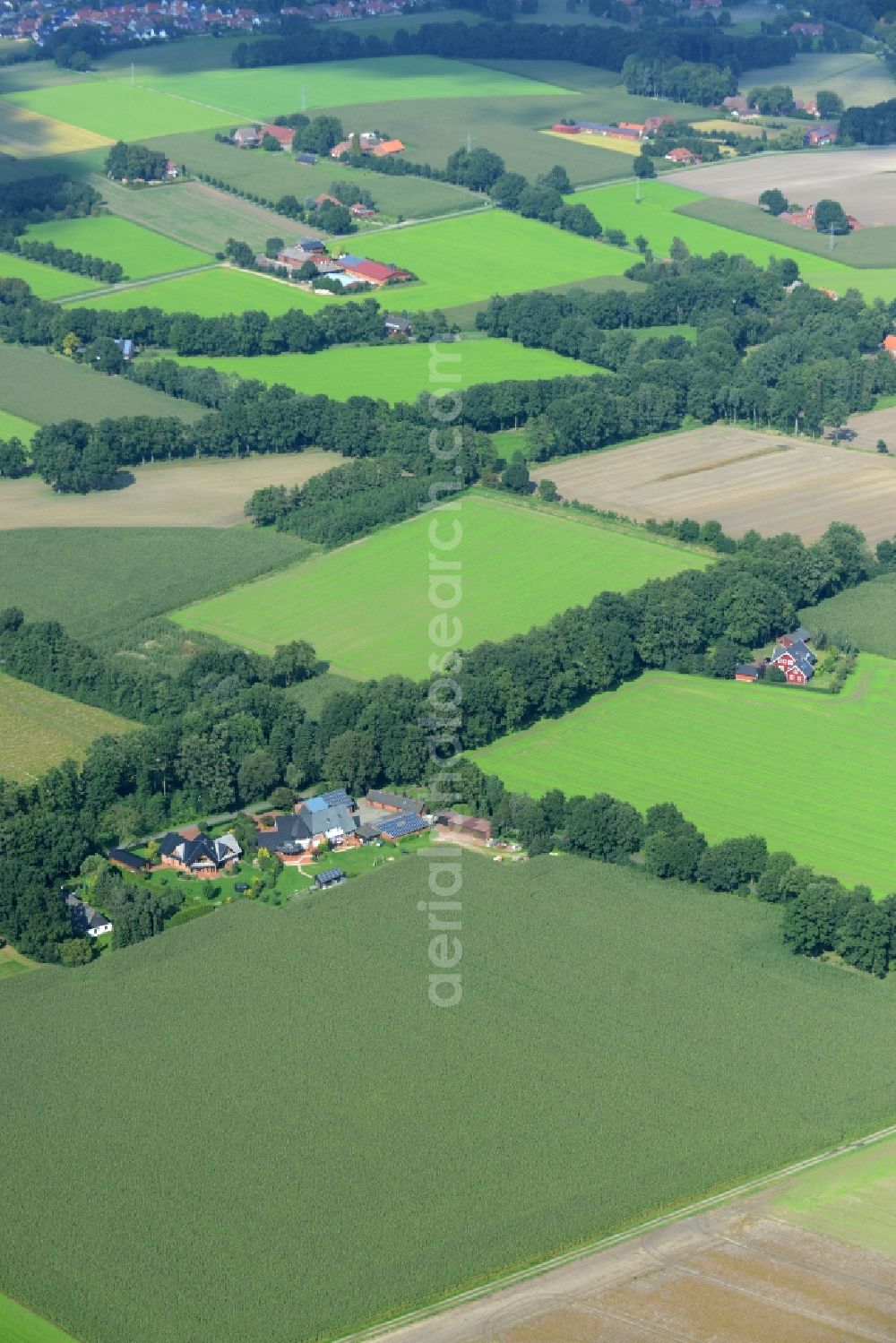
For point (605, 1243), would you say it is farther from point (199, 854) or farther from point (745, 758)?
Answer: point (745, 758)

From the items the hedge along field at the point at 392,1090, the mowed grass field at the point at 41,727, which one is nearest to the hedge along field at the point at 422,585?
the mowed grass field at the point at 41,727

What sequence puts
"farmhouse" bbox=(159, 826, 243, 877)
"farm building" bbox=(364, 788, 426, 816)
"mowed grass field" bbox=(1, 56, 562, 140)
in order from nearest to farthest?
"farmhouse" bbox=(159, 826, 243, 877)
"farm building" bbox=(364, 788, 426, 816)
"mowed grass field" bbox=(1, 56, 562, 140)

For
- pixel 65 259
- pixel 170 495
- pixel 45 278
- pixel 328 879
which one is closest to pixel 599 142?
pixel 65 259

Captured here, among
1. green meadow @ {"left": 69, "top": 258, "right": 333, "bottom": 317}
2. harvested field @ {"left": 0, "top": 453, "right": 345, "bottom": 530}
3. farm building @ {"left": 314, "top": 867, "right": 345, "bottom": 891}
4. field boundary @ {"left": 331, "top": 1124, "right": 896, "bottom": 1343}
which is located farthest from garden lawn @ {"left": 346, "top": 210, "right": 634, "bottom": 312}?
field boundary @ {"left": 331, "top": 1124, "right": 896, "bottom": 1343}

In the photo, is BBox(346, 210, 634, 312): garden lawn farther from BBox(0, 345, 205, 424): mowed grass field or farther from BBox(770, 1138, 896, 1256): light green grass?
BBox(770, 1138, 896, 1256): light green grass

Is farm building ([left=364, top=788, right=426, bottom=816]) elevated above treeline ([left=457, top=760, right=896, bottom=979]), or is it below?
below

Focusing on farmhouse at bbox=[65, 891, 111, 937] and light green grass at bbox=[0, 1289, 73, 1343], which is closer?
light green grass at bbox=[0, 1289, 73, 1343]
